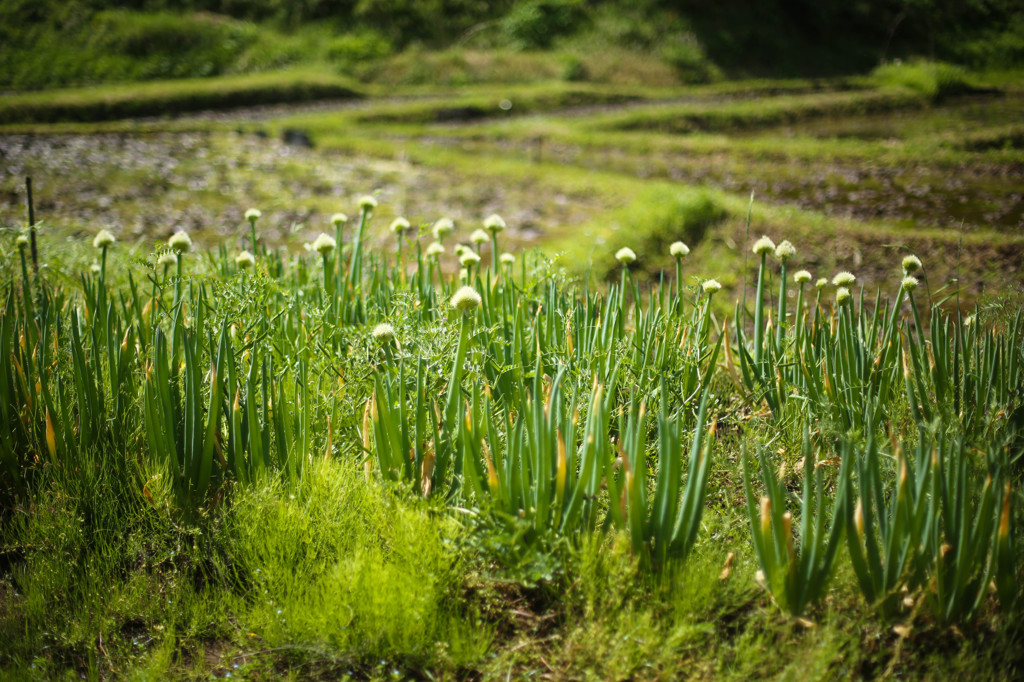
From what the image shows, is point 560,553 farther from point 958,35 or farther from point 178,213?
point 178,213

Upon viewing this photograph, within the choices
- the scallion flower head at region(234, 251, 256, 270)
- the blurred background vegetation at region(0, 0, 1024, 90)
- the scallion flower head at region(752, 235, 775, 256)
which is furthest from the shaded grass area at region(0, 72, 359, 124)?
the scallion flower head at region(752, 235, 775, 256)

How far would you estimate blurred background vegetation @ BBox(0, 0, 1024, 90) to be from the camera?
12.7ft

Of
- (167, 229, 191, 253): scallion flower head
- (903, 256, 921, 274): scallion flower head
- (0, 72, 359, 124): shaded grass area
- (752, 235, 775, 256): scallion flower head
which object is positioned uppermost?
(0, 72, 359, 124): shaded grass area

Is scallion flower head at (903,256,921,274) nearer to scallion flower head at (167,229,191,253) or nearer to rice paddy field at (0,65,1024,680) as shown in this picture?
rice paddy field at (0,65,1024,680)

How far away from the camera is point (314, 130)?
10766 mm

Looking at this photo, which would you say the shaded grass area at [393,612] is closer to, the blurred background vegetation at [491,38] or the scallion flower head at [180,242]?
the scallion flower head at [180,242]

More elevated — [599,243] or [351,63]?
[351,63]

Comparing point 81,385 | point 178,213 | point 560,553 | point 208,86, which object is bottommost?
point 560,553

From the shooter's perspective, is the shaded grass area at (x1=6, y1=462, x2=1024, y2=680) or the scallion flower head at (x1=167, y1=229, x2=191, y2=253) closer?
the shaded grass area at (x1=6, y1=462, x2=1024, y2=680)

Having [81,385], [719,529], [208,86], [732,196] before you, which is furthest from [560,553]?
[208,86]

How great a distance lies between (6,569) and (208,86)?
13.2 meters

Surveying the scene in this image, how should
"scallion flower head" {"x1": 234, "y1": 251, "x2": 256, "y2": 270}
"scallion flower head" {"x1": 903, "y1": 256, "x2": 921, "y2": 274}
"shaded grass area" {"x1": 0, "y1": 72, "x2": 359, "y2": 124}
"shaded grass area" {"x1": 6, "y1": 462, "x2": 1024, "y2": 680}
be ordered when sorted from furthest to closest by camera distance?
"shaded grass area" {"x1": 0, "y1": 72, "x2": 359, "y2": 124} < "scallion flower head" {"x1": 234, "y1": 251, "x2": 256, "y2": 270} < "scallion flower head" {"x1": 903, "y1": 256, "x2": 921, "y2": 274} < "shaded grass area" {"x1": 6, "y1": 462, "x2": 1024, "y2": 680}

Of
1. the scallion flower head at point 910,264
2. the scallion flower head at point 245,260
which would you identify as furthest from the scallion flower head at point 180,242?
the scallion flower head at point 910,264

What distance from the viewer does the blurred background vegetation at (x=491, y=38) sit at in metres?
3.87
